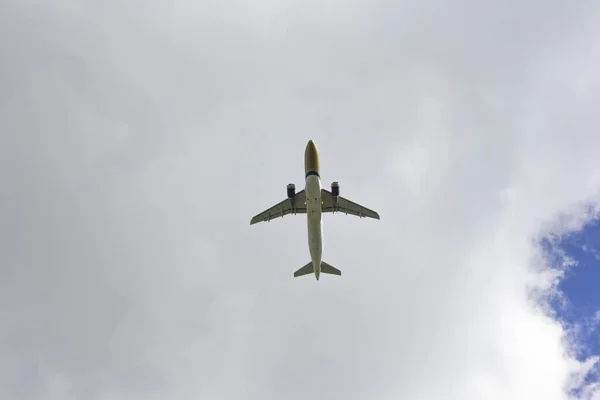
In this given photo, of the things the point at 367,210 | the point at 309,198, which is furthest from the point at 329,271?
the point at 309,198

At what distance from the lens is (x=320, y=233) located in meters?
70.2

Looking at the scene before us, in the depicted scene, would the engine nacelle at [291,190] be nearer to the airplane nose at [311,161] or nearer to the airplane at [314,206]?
the airplane at [314,206]

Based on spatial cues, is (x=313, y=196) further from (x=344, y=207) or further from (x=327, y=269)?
(x=327, y=269)

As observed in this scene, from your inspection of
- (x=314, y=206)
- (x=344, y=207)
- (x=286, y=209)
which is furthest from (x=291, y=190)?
(x=344, y=207)

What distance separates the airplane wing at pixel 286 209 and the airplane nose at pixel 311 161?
8638mm

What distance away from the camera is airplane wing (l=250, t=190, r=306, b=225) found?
250 feet

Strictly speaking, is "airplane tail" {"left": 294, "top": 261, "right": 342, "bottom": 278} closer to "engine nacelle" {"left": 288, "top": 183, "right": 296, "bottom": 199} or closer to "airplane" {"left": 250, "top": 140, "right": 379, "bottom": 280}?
"airplane" {"left": 250, "top": 140, "right": 379, "bottom": 280}

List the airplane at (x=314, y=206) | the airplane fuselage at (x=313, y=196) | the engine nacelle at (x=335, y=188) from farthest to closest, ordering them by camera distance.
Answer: the engine nacelle at (x=335, y=188) < the airplane at (x=314, y=206) < the airplane fuselage at (x=313, y=196)

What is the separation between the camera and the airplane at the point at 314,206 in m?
67.3

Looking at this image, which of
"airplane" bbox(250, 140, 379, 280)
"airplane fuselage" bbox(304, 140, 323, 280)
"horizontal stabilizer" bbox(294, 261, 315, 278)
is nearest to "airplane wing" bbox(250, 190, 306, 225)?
"airplane" bbox(250, 140, 379, 280)

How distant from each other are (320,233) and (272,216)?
37.5ft

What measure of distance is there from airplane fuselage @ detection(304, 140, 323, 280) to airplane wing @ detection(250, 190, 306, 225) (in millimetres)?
7689

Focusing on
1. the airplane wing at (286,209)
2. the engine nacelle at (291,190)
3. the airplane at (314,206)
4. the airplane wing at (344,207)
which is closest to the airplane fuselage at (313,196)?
the airplane at (314,206)

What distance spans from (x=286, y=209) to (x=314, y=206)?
1088 centimetres
